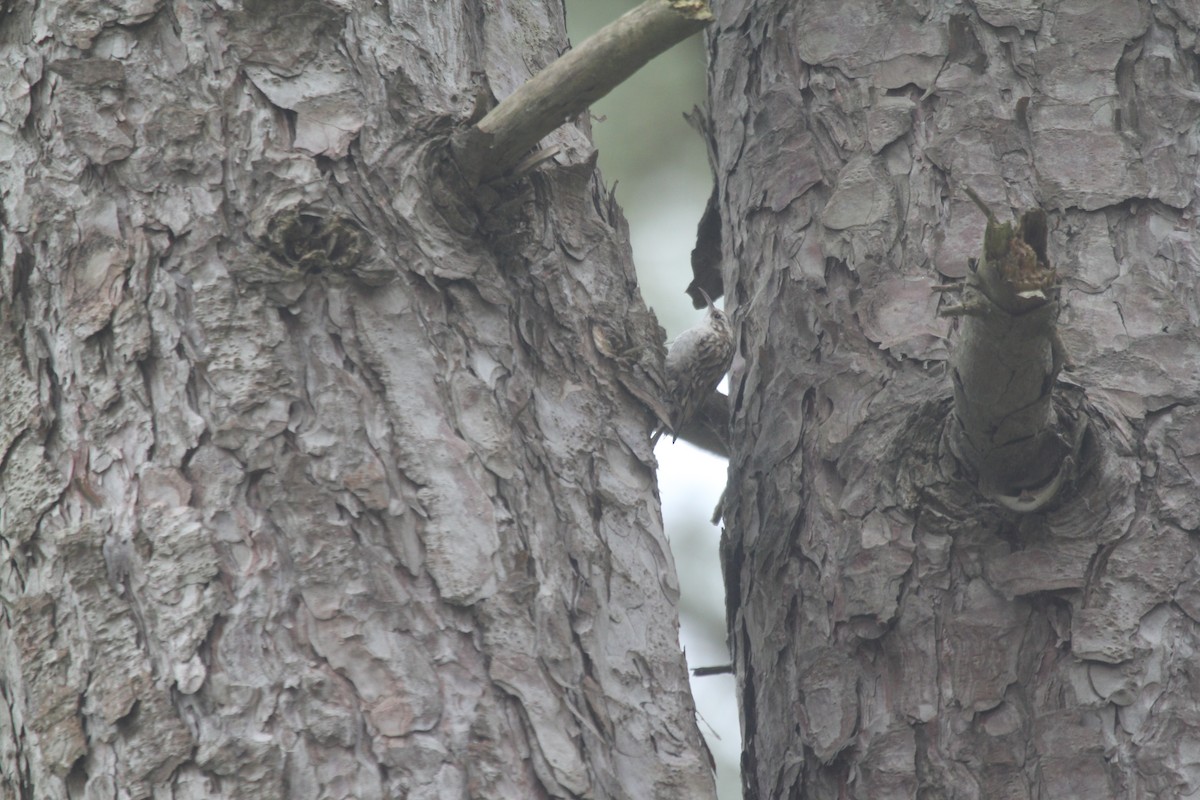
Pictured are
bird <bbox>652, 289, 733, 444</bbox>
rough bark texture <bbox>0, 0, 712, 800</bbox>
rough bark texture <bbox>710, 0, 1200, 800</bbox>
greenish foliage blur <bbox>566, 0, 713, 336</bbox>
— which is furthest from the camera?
greenish foliage blur <bbox>566, 0, 713, 336</bbox>

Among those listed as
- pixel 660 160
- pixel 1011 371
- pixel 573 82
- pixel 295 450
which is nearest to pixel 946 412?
pixel 1011 371

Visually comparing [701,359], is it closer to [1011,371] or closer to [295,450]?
[1011,371]

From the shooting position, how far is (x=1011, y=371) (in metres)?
1.55

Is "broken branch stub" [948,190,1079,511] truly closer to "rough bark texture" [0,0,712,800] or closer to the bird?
"rough bark texture" [0,0,712,800]

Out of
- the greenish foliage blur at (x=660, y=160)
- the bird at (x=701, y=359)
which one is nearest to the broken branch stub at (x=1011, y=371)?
the bird at (x=701, y=359)

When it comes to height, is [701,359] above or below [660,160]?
below

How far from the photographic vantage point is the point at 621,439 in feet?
5.57

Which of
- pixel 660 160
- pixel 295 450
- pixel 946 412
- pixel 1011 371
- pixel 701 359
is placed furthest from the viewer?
pixel 660 160

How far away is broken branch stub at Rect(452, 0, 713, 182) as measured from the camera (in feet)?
4.51

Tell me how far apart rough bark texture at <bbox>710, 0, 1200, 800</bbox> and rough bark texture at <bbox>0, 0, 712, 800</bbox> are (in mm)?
482

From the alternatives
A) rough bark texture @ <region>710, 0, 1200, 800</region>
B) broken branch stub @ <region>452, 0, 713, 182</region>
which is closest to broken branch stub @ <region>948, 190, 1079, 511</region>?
rough bark texture @ <region>710, 0, 1200, 800</region>

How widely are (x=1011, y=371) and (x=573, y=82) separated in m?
0.66

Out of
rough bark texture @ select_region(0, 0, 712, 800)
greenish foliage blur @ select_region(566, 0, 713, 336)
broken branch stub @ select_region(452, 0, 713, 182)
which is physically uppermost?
greenish foliage blur @ select_region(566, 0, 713, 336)

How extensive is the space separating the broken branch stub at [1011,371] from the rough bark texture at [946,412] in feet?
0.20
